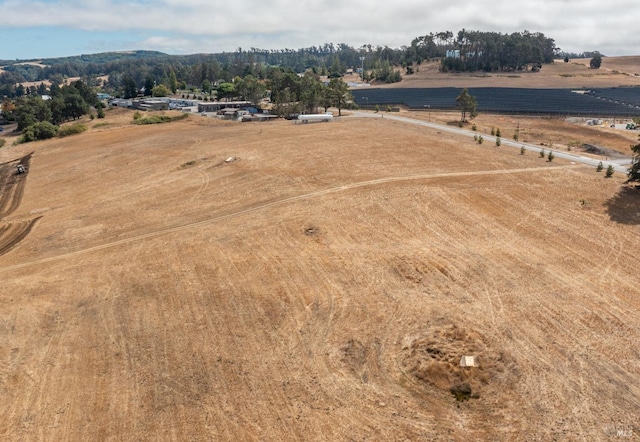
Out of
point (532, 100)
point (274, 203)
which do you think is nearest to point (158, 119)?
point (274, 203)

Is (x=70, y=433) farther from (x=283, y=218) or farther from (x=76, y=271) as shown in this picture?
(x=283, y=218)

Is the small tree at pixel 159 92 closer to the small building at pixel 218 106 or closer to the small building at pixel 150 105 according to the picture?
the small building at pixel 150 105

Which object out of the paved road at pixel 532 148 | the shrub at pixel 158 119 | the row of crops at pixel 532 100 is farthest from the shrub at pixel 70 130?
the row of crops at pixel 532 100

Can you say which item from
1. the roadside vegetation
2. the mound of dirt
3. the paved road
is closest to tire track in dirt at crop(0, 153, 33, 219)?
the roadside vegetation

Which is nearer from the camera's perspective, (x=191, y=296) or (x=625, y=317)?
(x=625, y=317)

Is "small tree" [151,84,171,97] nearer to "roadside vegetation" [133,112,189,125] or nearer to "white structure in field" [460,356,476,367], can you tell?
"roadside vegetation" [133,112,189,125]

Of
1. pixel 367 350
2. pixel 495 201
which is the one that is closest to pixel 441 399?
pixel 367 350
